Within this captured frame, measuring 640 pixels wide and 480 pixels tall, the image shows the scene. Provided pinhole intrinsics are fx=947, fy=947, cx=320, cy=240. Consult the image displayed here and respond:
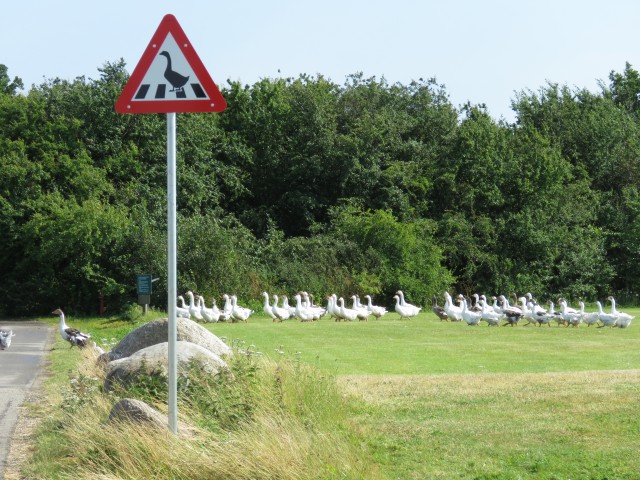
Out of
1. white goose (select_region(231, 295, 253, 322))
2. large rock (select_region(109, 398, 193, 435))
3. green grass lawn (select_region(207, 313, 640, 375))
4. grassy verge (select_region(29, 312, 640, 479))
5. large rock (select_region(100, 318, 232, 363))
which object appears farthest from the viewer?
white goose (select_region(231, 295, 253, 322))

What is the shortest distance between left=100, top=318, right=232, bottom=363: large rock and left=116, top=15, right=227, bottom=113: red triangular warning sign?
5.75 metres

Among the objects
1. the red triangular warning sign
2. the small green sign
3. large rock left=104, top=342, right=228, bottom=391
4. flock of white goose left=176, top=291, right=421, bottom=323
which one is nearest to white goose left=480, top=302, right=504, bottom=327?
flock of white goose left=176, top=291, right=421, bottom=323

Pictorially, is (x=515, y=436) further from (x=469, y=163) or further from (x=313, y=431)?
(x=469, y=163)

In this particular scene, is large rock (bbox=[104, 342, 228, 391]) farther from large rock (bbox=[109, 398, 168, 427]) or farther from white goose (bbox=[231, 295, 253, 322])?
white goose (bbox=[231, 295, 253, 322])

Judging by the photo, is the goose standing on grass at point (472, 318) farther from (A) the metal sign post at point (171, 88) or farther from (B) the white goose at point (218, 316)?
(A) the metal sign post at point (171, 88)

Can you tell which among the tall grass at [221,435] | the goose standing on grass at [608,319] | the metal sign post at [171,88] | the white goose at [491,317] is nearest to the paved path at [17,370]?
the tall grass at [221,435]

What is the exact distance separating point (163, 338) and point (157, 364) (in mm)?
3126

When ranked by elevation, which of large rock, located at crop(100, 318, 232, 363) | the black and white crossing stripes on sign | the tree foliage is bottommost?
large rock, located at crop(100, 318, 232, 363)

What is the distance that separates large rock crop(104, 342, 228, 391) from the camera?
10438 mm

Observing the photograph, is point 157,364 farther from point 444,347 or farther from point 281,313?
point 281,313

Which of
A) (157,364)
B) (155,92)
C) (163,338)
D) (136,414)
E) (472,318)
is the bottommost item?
(136,414)

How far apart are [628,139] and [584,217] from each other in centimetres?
763

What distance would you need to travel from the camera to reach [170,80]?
757 centimetres

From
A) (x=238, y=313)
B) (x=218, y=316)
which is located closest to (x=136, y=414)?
(x=218, y=316)
